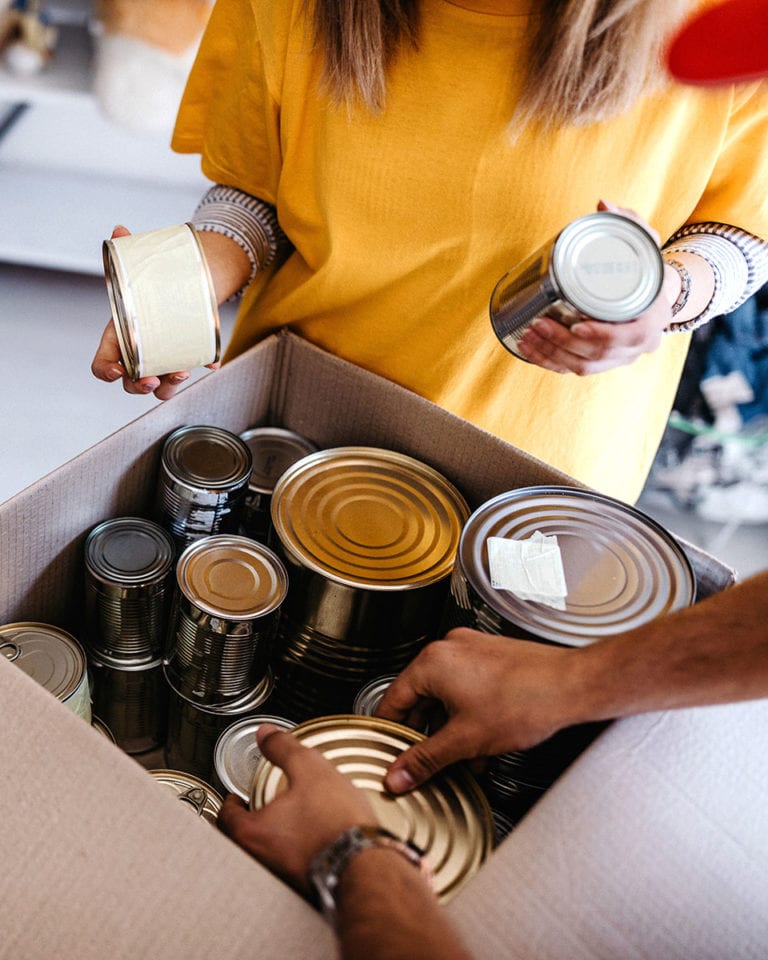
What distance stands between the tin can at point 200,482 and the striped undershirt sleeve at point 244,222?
0.24m

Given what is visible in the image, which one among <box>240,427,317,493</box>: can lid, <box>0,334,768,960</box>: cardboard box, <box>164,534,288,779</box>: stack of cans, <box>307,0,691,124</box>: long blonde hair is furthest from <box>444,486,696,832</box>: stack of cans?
<box>307,0,691,124</box>: long blonde hair

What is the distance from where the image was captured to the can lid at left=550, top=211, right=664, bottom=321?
835 mm

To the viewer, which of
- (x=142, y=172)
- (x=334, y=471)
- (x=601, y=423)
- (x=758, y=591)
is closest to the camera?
(x=758, y=591)

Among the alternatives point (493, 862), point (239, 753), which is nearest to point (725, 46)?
point (493, 862)

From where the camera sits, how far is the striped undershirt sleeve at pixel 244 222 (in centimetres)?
113

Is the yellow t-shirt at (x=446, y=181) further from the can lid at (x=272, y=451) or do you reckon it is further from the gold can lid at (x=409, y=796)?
the gold can lid at (x=409, y=796)

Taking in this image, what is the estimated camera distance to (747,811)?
69 cm

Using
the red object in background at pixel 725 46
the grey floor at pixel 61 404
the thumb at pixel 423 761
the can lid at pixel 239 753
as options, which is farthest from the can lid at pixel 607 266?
the grey floor at pixel 61 404

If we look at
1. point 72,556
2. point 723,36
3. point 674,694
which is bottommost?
point 72,556

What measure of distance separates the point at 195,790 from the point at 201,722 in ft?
0.31

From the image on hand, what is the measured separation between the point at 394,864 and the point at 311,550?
43cm

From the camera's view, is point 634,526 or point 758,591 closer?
point 758,591

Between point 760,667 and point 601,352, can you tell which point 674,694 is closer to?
point 760,667

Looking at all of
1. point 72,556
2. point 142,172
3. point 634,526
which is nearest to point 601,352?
point 634,526
